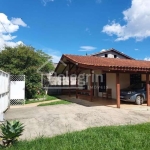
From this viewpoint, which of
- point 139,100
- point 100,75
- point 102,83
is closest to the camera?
point 139,100

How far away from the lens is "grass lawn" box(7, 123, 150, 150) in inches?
183

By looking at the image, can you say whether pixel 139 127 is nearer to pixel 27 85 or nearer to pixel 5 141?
pixel 5 141

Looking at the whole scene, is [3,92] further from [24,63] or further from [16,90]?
[24,63]

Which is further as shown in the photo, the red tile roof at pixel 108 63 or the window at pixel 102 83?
the window at pixel 102 83

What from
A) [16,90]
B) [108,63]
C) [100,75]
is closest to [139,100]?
[108,63]

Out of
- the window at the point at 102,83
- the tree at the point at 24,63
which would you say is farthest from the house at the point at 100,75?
the tree at the point at 24,63

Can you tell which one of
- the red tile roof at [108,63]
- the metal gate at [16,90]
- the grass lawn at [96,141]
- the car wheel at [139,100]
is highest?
the red tile roof at [108,63]

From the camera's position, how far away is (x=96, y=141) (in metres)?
5.10

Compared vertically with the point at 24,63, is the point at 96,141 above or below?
below

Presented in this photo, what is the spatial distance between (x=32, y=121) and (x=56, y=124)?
1.27 metres

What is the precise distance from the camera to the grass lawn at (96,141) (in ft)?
15.3

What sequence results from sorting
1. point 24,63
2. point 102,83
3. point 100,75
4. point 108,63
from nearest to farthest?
point 108,63 → point 24,63 → point 102,83 → point 100,75

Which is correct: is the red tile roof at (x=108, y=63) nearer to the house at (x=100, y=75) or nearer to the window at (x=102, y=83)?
the house at (x=100, y=75)

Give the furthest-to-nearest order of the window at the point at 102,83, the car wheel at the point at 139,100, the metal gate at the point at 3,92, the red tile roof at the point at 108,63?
the window at the point at 102,83, the car wheel at the point at 139,100, the red tile roof at the point at 108,63, the metal gate at the point at 3,92
